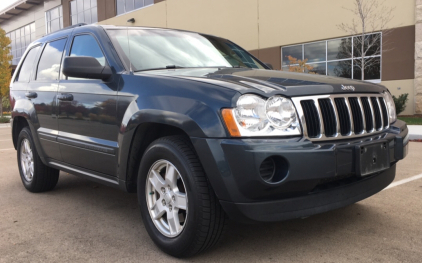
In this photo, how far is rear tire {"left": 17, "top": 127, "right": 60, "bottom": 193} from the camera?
465 cm

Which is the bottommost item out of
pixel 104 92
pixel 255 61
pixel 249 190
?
pixel 249 190

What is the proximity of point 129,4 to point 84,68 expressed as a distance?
2508 cm

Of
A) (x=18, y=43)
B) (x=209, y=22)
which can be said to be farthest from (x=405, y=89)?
(x=18, y=43)

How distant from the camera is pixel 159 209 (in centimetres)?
291

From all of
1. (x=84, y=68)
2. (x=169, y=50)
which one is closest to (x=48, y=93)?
(x=84, y=68)

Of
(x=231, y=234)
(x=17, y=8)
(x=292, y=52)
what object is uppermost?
(x=17, y=8)

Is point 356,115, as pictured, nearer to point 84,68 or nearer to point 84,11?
point 84,68

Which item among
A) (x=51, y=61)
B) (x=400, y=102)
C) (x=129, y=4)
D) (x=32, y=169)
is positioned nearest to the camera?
(x=51, y=61)

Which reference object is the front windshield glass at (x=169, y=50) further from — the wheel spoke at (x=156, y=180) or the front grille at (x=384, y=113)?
the front grille at (x=384, y=113)

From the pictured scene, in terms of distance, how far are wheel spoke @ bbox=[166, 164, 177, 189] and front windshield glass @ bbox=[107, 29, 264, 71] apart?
98cm

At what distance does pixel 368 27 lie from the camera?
51.9 ft

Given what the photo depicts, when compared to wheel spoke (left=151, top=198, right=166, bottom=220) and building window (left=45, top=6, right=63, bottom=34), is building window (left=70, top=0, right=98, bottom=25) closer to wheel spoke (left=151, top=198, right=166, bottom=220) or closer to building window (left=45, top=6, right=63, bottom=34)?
building window (left=45, top=6, right=63, bottom=34)

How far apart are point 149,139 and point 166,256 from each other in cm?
87

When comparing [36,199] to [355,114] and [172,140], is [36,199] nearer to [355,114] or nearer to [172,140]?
[172,140]
